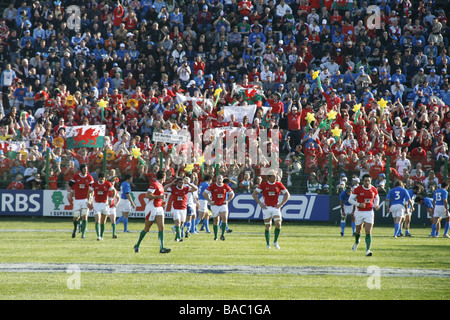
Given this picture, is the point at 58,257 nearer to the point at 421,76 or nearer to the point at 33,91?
the point at 33,91

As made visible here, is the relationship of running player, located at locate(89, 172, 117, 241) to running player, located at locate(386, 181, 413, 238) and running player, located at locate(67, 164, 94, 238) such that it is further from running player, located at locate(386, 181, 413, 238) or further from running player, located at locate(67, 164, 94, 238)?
running player, located at locate(386, 181, 413, 238)

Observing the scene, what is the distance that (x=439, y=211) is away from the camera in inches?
910

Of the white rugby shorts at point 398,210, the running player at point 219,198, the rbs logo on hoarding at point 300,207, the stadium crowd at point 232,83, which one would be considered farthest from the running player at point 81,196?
the white rugby shorts at point 398,210

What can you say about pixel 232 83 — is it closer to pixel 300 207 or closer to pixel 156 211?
pixel 300 207

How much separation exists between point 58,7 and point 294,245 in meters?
18.7

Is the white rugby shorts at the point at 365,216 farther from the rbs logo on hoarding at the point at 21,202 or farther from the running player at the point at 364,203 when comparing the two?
the rbs logo on hoarding at the point at 21,202

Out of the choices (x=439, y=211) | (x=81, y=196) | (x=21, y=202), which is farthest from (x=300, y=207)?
(x=21, y=202)

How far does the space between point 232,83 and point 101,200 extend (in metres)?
10.2

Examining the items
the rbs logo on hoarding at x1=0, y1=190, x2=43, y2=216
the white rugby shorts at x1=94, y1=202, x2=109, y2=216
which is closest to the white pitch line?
the white rugby shorts at x1=94, y1=202, x2=109, y2=216

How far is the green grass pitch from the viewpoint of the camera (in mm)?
11438

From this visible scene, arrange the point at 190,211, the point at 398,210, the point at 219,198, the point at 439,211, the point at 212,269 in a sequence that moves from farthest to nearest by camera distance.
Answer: the point at 439,211 < the point at 398,210 < the point at 190,211 < the point at 219,198 < the point at 212,269

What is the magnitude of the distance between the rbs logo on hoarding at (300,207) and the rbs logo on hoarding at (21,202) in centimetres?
797

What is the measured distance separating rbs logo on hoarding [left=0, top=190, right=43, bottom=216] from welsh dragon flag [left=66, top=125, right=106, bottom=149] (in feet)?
10.3

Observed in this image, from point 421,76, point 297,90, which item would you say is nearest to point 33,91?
point 297,90
